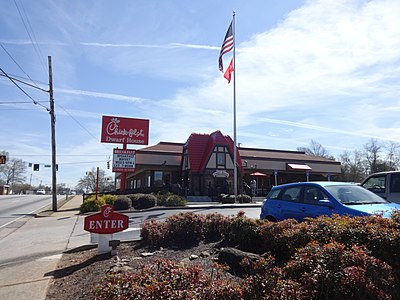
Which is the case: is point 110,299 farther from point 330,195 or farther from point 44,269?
point 330,195

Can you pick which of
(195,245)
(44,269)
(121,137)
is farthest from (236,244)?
(121,137)

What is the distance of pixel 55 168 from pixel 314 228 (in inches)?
987

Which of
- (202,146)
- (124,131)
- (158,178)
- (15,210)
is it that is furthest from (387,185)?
(158,178)

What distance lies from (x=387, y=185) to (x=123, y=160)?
20.8 metres

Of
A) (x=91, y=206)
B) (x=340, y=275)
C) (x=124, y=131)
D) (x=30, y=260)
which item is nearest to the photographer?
(x=340, y=275)

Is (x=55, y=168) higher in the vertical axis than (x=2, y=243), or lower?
higher

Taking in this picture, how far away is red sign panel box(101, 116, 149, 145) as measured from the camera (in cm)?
3062

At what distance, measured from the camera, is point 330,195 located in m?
7.53

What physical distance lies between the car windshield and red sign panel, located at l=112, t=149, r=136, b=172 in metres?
21.8

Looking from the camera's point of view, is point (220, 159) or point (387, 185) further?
point (220, 159)

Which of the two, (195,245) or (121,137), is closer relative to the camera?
(195,245)

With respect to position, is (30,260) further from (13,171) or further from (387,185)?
(13,171)

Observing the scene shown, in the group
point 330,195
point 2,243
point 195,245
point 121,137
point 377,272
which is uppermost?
point 121,137

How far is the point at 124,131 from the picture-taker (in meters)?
31.3
